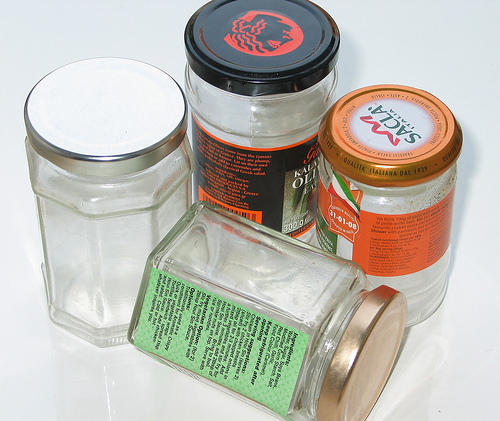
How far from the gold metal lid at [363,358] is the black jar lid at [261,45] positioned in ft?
0.80

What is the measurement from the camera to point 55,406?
37.4 inches

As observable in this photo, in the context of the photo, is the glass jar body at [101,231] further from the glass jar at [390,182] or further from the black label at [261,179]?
the glass jar at [390,182]

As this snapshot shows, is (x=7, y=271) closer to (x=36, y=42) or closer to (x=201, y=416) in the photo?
(x=201, y=416)

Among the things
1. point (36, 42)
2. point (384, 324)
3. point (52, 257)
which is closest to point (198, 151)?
A: point (52, 257)

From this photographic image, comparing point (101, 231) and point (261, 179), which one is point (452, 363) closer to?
point (261, 179)

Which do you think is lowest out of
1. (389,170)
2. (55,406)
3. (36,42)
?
(55,406)

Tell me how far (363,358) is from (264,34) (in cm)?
38

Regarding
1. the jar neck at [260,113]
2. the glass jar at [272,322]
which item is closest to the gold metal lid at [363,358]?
the glass jar at [272,322]

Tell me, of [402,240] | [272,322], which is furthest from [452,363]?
[272,322]

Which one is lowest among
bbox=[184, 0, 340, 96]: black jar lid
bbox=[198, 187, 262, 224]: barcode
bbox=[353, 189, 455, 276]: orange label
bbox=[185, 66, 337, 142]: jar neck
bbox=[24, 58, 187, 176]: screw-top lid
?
bbox=[198, 187, 262, 224]: barcode

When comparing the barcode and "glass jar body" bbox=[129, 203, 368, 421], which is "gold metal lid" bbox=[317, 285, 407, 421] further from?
the barcode

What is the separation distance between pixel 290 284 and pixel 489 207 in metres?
0.40

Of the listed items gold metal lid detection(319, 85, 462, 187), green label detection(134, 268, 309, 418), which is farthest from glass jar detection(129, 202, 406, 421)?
gold metal lid detection(319, 85, 462, 187)

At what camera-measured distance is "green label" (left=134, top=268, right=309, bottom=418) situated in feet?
2.75
